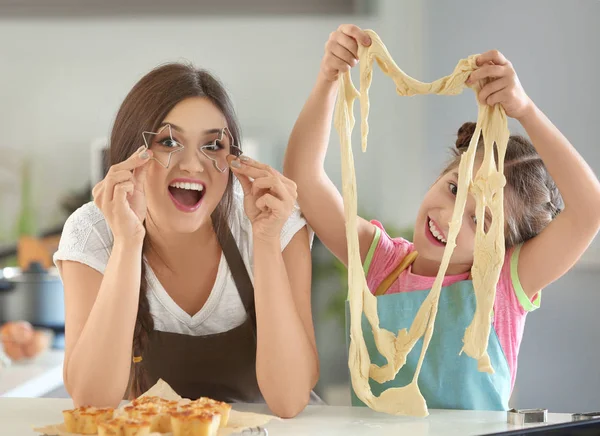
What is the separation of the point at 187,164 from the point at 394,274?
430mm

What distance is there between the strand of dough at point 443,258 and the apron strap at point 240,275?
0.28 metres

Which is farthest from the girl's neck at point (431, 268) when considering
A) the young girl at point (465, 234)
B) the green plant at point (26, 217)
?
the green plant at point (26, 217)

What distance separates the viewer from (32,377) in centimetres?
198

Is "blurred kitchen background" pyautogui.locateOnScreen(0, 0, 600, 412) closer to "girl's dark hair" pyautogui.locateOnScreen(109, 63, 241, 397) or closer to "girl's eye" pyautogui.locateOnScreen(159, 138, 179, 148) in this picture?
"girl's dark hair" pyautogui.locateOnScreen(109, 63, 241, 397)

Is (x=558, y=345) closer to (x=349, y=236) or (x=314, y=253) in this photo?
(x=314, y=253)

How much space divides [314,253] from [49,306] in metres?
1.31

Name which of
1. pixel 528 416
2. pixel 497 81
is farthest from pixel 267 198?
pixel 528 416

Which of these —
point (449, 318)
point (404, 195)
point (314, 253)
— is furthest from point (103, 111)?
point (449, 318)

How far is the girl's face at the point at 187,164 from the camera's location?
48.6 inches

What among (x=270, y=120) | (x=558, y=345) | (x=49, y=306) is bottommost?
(x=558, y=345)

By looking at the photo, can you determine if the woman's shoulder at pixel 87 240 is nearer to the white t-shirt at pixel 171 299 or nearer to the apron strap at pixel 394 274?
the white t-shirt at pixel 171 299

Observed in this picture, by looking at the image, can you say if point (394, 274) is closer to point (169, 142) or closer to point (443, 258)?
point (443, 258)

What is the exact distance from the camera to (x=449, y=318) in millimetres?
1251

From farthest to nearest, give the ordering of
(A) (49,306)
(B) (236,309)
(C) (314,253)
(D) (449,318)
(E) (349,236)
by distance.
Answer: (C) (314,253) < (A) (49,306) < (B) (236,309) < (D) (449,318) < (E) (349,236)
